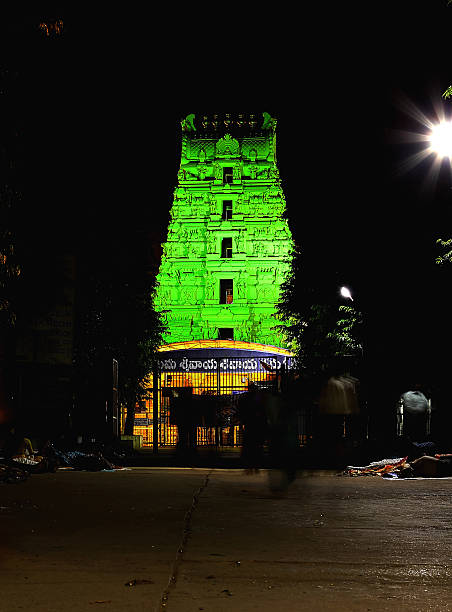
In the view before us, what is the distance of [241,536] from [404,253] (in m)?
17.5

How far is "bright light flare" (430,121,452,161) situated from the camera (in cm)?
1320

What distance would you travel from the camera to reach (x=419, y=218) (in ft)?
75.3

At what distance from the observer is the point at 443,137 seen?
43.5ft

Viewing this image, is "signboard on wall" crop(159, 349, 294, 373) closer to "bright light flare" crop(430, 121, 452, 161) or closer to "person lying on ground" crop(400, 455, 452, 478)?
"person lying on ground" crop(400, 455, 452, 478)

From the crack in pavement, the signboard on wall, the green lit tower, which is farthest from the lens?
the green lit tower

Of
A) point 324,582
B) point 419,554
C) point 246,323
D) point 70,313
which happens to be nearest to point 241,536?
point 419,554

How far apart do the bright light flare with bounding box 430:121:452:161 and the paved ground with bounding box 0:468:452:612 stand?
18.9ft

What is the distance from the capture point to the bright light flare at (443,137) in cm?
1320

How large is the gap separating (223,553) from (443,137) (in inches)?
373

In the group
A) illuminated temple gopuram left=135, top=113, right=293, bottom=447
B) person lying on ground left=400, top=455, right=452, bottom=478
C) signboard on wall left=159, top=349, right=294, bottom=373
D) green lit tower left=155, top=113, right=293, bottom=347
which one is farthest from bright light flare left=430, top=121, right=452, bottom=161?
green lit tower left=155, top=113, right=293, bottom=347

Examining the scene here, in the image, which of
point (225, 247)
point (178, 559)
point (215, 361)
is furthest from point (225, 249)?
point (178, 559)

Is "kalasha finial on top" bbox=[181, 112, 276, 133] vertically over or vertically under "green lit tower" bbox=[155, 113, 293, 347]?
over

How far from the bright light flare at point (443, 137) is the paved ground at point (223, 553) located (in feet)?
18.9

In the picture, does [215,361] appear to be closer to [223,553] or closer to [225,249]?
[225,249]
